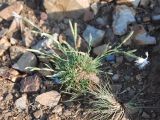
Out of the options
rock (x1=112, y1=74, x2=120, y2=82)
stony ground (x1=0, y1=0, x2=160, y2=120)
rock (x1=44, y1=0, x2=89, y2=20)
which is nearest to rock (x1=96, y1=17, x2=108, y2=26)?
stony ground (x1=0, y1=0, x2=160, y2=120)

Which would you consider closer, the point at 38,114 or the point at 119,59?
the point at 38,114

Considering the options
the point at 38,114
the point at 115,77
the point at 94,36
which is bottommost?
the point at 38,114

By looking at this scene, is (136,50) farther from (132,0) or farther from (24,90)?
(24,90)

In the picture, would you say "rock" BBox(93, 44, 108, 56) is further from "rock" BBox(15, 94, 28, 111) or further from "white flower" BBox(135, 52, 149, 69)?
"rock" BBox(15, 94, 28, 111)

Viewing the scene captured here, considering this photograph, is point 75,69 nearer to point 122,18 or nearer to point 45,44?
point 45,44

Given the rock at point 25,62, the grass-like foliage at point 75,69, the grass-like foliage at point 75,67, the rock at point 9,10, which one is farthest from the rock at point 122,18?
the rock at point 9,10

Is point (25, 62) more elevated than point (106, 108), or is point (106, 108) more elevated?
point (25, 62)

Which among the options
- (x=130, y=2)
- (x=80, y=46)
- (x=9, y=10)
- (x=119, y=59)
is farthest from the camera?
(x=9, y=10)

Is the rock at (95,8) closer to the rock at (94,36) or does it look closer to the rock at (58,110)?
the rock at (94,36)

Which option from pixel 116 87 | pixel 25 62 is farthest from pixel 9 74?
pixel 116 87
